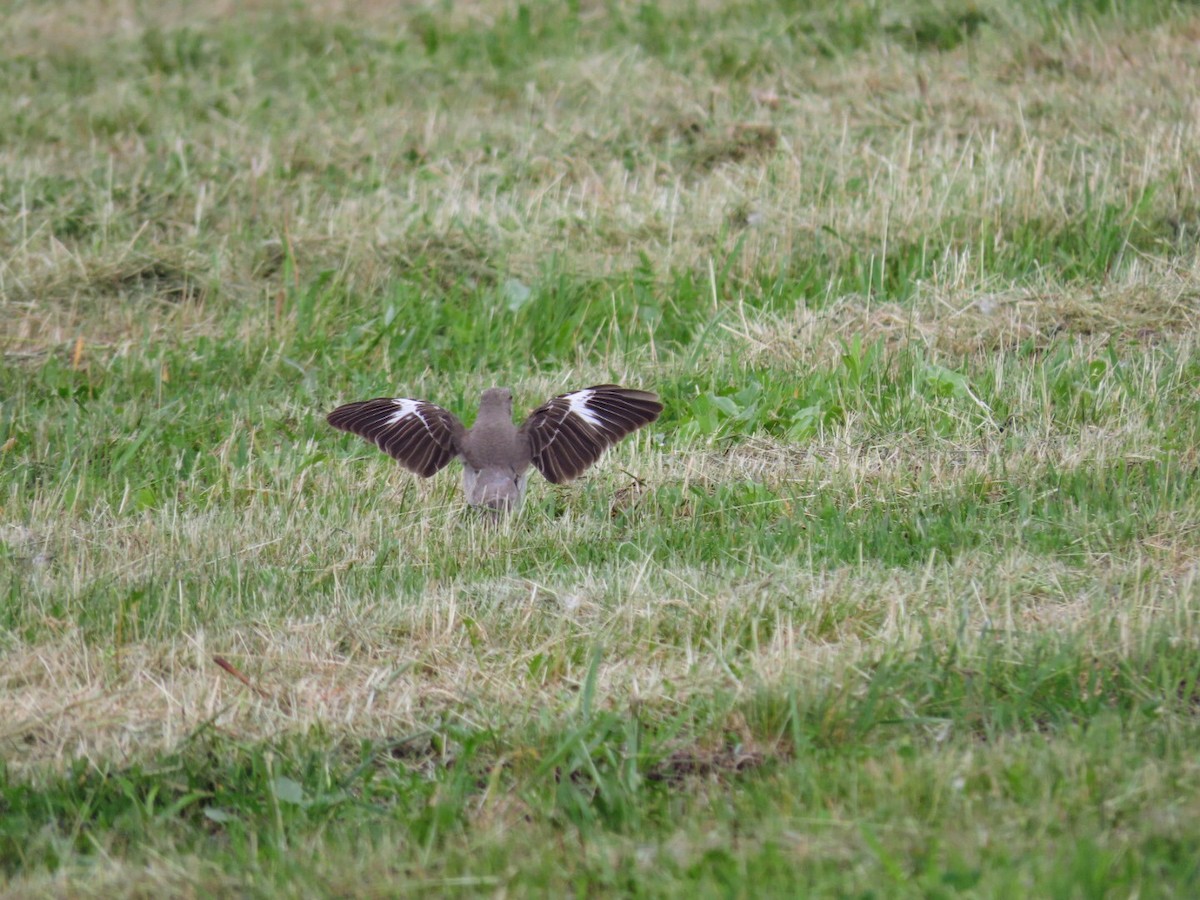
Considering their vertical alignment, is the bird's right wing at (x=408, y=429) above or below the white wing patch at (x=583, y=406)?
below

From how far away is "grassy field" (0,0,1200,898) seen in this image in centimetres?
340

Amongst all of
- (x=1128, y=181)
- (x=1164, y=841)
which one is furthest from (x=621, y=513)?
(x=1128, y=181)

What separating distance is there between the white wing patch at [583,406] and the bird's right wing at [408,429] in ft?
1.49

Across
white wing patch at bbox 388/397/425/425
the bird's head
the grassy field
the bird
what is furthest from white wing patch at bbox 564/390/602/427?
white wing patch at bbox 388/397/425/425

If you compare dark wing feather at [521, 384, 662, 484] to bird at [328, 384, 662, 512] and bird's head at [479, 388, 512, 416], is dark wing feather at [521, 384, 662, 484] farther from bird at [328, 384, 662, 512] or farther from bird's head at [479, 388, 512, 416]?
Answer: bird's head at [479, 388, 512, 416]

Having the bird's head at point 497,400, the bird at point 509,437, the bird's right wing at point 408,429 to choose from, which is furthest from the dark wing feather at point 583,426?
the bird's right wing at point 408,429

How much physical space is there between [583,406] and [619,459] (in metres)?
0.51

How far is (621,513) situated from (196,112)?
19.9 feet

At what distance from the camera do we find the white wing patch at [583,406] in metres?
5.55

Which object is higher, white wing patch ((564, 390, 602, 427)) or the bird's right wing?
white wing patch ((564, 390, 602, 427))

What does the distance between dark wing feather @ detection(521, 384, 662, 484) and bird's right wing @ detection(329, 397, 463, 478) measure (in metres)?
0.31

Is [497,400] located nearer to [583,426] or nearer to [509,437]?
[509,437]

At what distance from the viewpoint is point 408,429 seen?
18.3ft

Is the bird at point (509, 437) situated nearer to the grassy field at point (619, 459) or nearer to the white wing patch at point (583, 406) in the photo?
the white wing patch at point (583, 406)
